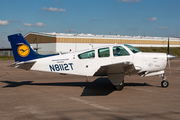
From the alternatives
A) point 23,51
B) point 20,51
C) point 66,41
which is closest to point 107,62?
point 23,51

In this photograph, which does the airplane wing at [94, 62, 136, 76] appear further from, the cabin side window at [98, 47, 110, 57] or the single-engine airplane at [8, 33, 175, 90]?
the cabin side window at [98, 47, 110, 57]

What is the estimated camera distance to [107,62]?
9.32 metres

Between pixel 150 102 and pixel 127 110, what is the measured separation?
1444 millimetres

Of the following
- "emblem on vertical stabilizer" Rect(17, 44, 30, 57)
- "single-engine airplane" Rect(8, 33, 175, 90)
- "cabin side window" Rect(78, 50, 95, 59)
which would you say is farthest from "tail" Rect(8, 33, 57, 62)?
"cabin side window" Rect(78, 50, 95, 59)

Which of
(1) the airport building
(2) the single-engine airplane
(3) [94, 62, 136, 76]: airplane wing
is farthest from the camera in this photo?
(1) the airport building

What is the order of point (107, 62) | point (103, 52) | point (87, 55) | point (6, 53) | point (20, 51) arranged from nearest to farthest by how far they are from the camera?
point (107, 62), point (103, 52), point (87, 55), point (20, 51), point (6, 53)

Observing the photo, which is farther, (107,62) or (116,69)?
(107,62)

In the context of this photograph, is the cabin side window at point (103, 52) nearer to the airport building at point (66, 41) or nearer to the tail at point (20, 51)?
the tail at point (20, 51)

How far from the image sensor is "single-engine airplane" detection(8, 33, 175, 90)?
929 centimetres

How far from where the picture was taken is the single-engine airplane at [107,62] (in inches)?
366

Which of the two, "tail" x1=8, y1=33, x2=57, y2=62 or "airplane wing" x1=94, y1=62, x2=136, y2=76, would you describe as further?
"tail" x1=8, y1=33, x2=57, y2=62

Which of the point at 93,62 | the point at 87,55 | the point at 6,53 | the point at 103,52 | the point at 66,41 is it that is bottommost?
the point at 6,53

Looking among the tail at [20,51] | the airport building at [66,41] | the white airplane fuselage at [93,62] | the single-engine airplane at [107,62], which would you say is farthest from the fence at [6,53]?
the white airplane fuselage at [93,62]

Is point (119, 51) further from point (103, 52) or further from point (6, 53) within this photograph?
point (6, 53)
